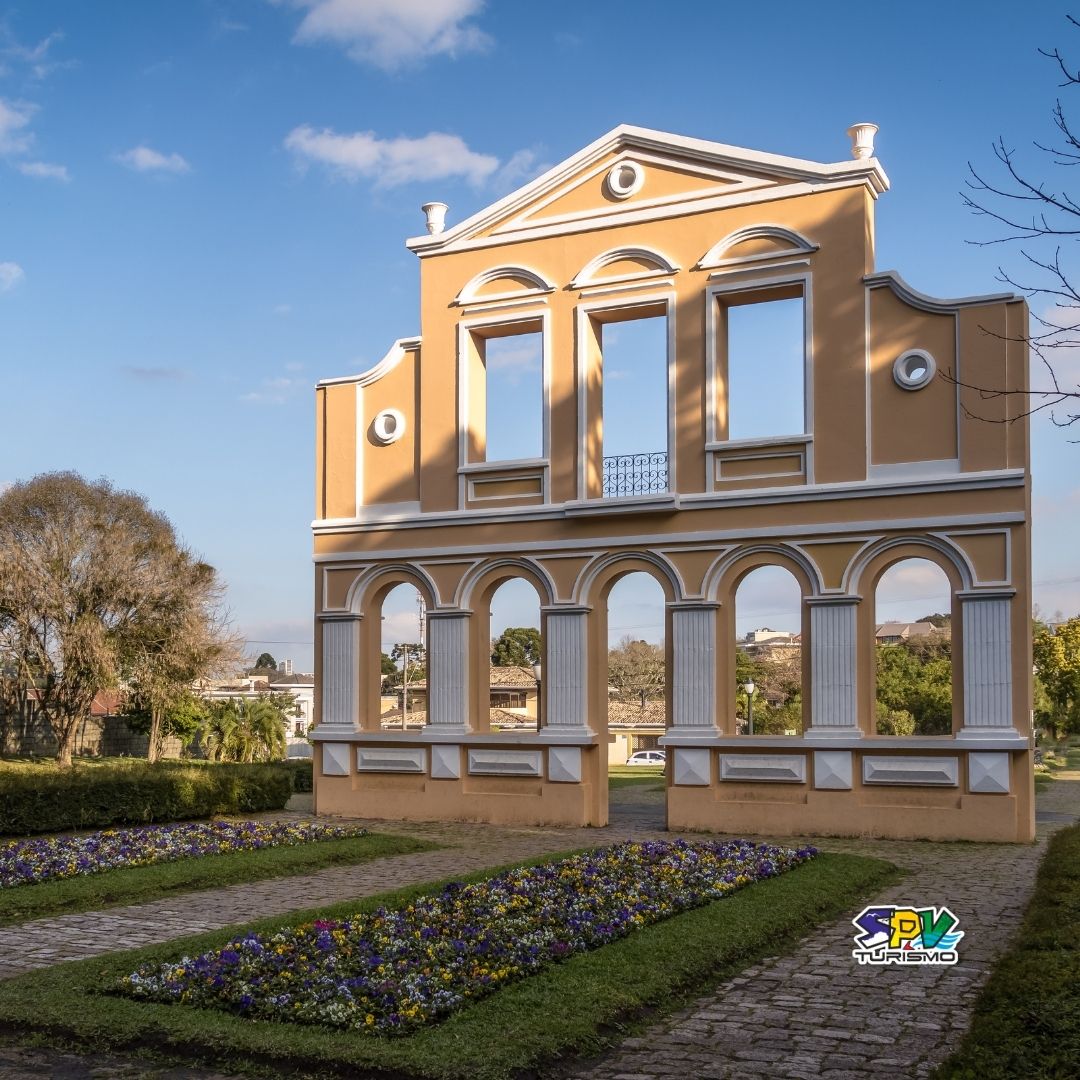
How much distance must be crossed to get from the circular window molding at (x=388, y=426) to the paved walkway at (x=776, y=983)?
7449mm

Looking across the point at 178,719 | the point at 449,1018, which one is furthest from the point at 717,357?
the point at 178,719

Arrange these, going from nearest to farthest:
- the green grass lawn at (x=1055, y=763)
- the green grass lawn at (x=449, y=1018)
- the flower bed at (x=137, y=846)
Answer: the green grass lawn at (x=449, y=1018)
the flower bed at (x=137, y=846)
the green grass lawn at (x=1055, y=763)

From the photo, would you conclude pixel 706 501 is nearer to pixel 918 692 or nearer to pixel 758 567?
pixel 758 567

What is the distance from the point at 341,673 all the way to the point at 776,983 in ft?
42.5

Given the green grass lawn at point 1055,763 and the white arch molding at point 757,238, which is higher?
the white arch molding at point 757,238

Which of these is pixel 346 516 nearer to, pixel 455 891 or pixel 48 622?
pixel 455 891

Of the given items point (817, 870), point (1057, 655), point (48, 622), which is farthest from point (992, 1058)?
point (1057, 655)

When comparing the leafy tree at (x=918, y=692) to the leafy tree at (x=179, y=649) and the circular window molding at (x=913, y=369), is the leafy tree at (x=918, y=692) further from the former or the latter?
the circular window molding at (x=913, y=369)

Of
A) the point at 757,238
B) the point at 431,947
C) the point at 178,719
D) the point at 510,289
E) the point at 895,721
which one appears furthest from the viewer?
the point at 178,719

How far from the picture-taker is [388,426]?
68.6 feet

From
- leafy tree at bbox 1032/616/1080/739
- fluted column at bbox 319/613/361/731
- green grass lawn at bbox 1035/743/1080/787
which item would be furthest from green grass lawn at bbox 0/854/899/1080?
leafy tree at bbox 1032/616/1080/739

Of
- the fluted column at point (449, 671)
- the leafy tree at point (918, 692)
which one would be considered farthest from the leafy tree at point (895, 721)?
the fluted column at point (449, 671)

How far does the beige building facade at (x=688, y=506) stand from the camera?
1684 centimetres

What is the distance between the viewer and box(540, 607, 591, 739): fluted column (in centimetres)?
1883
